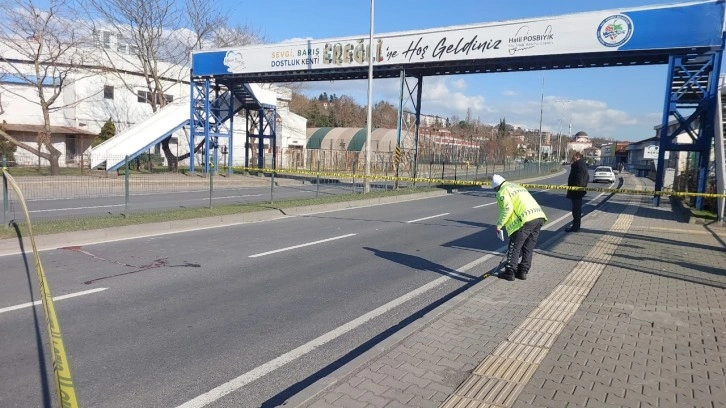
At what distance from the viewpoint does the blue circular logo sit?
736 inches

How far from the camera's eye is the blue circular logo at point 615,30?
18703 millimetres

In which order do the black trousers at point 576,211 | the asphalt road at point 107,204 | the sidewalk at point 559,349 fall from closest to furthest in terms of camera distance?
the sidewalk at point 559,349 < the black trousers at point 576,211 < the asphalt road at point 107,204

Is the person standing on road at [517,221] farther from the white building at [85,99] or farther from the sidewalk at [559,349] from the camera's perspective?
the white building at [85,99]

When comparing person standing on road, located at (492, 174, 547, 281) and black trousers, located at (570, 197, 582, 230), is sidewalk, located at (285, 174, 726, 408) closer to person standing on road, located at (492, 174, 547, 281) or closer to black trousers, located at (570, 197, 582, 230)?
person standing on road, located at (492, 174, 547, 281)

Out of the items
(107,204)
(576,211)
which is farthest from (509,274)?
(107,204)

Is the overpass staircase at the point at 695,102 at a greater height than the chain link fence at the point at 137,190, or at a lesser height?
greater

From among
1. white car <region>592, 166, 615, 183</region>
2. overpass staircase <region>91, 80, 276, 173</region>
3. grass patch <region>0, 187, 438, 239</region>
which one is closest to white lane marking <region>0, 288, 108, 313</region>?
grass patch <region>0, 187, 438, 239</region>

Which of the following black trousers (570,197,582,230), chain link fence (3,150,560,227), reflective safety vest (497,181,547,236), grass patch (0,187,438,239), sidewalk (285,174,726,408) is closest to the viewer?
sidewalk (285,174,726,408)

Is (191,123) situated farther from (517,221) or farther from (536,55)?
(517,221)

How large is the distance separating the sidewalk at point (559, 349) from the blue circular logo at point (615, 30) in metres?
13.7

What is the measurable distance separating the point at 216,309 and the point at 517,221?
4225 mm

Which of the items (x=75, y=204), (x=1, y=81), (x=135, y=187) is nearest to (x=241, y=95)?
(x=135, y=187)

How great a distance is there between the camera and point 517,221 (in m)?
7.01

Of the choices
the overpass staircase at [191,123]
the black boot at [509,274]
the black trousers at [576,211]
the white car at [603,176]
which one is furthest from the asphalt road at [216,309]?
the white car at [603,176]
